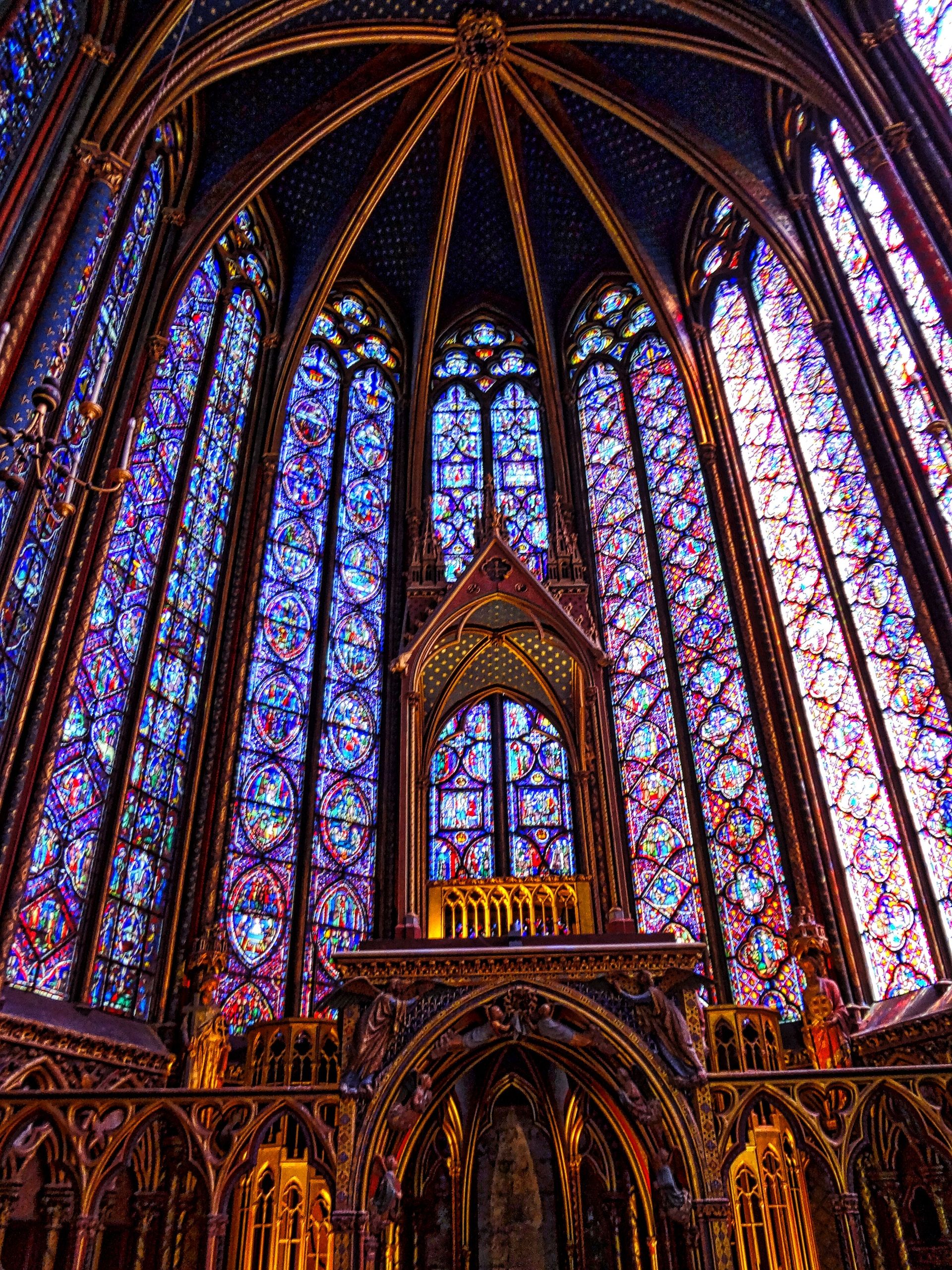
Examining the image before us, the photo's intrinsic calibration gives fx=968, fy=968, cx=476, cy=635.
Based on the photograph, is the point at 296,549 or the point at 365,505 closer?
the point at 296,549

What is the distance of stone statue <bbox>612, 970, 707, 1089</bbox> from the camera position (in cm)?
638

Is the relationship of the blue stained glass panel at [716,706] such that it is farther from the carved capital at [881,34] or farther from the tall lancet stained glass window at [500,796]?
the carved capital at [881,34]

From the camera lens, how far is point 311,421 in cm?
1488

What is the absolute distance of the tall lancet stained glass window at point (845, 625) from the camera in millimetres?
9109

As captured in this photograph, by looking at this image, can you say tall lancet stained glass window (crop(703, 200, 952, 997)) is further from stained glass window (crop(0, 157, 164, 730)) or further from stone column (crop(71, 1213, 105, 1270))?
stained glass window (crop(0, 157, 164, 730))

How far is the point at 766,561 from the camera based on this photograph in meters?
12.1

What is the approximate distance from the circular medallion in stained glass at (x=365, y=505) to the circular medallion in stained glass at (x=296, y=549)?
2.77 ft

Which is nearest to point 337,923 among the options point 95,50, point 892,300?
point 892,300

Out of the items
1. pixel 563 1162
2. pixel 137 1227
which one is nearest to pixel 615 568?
pixel 563 1162

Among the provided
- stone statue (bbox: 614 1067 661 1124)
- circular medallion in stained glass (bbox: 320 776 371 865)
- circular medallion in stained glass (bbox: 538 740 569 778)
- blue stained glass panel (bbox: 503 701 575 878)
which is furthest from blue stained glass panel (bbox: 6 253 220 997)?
circular medallion in stained glass (bbox: 538 740 569 778)

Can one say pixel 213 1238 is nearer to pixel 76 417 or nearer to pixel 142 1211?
pixel 142 1211

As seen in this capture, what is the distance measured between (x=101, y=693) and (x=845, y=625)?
7.96m

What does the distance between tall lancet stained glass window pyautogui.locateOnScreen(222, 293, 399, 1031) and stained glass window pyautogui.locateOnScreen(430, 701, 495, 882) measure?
2.75 ft

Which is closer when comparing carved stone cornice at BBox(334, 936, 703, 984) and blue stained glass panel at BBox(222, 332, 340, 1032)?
carved stone cornice at BBox(334, 936, 703, 984)
